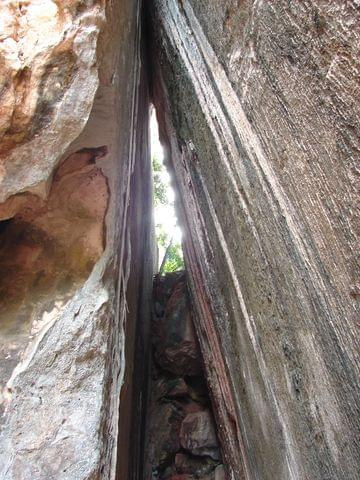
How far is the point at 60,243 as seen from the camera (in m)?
3.24

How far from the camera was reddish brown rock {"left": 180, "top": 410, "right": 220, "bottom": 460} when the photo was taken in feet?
17.2

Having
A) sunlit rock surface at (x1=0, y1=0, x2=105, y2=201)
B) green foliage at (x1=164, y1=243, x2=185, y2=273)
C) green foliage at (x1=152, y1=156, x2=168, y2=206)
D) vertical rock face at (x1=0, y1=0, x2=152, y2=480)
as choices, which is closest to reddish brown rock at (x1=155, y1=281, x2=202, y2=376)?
vertical rock face at (x1=0, y1=0, x2=152, y2=480)

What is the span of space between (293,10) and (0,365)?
2.69 m

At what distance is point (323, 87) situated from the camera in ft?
5.62

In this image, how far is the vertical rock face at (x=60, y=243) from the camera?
254cm

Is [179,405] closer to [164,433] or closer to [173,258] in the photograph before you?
[164,433]

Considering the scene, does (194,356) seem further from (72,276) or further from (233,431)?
(72,276)

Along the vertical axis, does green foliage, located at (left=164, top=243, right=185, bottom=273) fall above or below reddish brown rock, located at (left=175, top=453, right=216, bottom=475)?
below

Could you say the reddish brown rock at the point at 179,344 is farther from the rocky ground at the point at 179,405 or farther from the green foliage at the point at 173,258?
the green foliage at the point at 173,258

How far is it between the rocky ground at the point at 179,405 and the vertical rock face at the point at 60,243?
2.26 m

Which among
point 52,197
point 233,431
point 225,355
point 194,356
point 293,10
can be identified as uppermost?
point 293,10

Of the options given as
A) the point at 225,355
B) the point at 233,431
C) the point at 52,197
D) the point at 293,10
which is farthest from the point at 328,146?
the point at 233,431

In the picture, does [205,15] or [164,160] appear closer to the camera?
[205,15]

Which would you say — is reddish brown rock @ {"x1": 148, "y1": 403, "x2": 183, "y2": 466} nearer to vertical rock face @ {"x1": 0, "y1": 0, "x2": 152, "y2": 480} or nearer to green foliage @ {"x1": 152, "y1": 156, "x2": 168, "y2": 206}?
vertical rock face @ {"x1": 0, "y1": 0, "x2": 152, "y2": 480}
